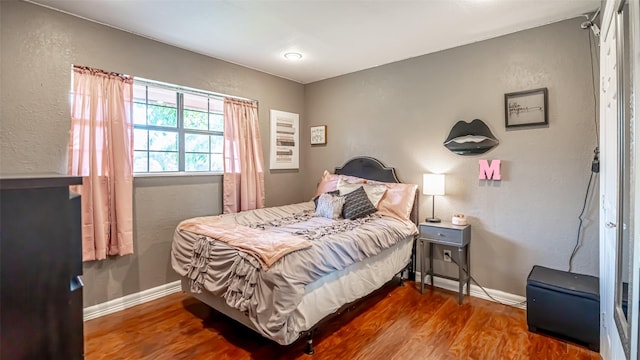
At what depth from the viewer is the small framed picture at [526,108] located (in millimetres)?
2738

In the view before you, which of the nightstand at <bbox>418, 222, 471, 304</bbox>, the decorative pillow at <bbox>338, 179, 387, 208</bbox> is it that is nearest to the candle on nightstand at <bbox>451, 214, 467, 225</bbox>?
the nightstand at <bbox>418, 222, 471, 304</bbox>

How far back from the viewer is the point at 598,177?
2473 mm

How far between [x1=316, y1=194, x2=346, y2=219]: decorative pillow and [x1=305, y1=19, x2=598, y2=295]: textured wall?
859mm

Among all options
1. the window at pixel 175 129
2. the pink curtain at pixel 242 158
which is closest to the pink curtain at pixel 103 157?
the window at pixel 175 129

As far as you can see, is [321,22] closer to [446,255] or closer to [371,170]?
[371,170]

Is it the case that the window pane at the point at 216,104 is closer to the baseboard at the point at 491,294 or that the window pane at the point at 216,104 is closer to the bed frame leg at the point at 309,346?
the bed frame leg at the point at 309,346

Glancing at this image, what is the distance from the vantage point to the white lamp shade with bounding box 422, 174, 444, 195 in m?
3.18

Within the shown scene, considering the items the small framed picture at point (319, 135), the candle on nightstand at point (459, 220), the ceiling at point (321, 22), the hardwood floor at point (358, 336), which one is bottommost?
the hardwood floor at point (358, 336)

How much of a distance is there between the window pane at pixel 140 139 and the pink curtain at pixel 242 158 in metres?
0.79

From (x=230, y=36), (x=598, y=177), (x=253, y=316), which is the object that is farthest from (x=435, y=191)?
(x=230, y=36)

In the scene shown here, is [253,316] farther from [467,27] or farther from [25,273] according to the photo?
[467,27]

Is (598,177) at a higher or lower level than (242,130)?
lower

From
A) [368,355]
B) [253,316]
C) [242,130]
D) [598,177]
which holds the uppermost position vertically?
[242,130]

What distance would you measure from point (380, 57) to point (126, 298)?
11.8ft
